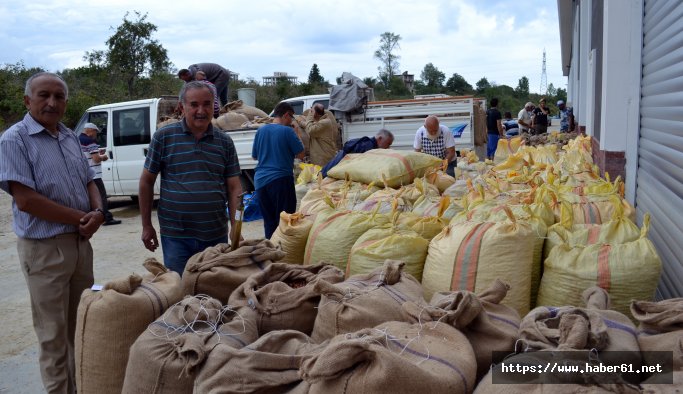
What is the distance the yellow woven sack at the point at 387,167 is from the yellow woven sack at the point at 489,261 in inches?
92.0

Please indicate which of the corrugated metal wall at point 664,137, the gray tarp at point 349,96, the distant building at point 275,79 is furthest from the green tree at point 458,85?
the corrugated metal wall at point 664,137

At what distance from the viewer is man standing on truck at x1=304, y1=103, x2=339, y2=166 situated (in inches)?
346

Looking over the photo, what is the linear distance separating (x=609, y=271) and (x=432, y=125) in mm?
4991

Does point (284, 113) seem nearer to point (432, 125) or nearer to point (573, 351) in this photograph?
point (432, 125)

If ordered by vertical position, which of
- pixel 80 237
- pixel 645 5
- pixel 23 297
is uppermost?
pixel 645 5

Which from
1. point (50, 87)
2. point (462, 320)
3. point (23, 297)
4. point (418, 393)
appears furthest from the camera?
point (23, 297)

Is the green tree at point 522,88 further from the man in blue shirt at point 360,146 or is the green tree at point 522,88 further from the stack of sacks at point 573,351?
the stack of sacks at point 573,351

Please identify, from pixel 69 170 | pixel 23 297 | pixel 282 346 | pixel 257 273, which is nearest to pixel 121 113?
pixel 23 297

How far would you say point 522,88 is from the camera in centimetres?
6038

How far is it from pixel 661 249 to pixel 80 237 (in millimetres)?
3273

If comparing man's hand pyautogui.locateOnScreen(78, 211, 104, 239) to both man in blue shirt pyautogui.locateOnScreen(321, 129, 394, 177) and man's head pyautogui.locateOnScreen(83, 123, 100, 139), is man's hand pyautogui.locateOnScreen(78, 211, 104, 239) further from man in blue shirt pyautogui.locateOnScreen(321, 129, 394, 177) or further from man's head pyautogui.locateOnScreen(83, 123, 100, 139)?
man's head pyautogui.locateOnScreen(83, 123, 100, 139)

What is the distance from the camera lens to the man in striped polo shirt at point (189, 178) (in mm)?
3303

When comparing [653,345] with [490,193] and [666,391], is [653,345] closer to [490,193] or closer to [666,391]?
[666,391]

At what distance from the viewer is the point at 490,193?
3.87m
